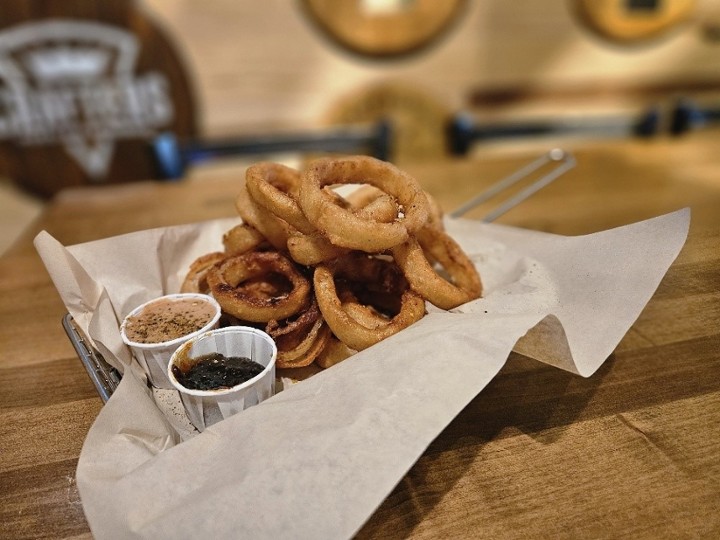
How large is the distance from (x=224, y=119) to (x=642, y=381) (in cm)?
416

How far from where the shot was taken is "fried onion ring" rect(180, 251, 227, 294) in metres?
1.72

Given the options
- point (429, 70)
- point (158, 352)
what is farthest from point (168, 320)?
point (429, 70)

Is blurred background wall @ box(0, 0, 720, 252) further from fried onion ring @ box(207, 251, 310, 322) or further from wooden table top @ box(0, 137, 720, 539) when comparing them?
fried onion ring @ box(207, 251, 310, 322)

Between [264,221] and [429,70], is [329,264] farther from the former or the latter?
[429,70]

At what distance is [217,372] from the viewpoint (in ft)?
4.34

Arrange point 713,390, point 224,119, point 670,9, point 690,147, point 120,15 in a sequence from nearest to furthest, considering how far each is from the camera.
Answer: point 713,390 → point 690,147 → point 120,15 → point 224,119 → point 670,9

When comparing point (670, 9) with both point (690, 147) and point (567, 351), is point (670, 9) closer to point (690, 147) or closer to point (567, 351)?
point (690, 147)

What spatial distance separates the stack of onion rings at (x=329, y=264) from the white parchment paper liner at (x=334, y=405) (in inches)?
6.0

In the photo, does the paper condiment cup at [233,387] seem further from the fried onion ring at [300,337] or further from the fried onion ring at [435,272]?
the fried onion ring at [435,272]

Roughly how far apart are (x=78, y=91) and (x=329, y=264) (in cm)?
386

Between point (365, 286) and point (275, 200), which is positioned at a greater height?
point (275, 200)

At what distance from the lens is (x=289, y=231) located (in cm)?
160

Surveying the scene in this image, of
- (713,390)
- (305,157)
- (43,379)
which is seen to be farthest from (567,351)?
(305,157)

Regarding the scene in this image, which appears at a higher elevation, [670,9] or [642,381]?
[670,9]
